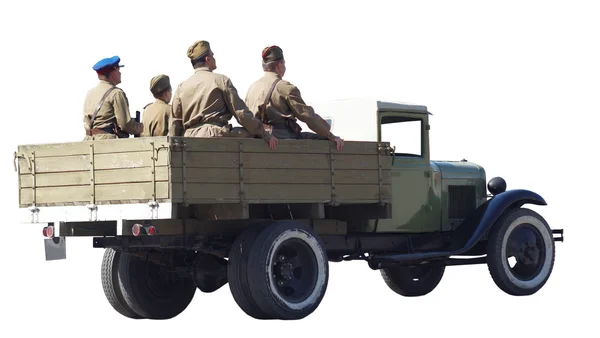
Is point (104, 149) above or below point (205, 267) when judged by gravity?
above

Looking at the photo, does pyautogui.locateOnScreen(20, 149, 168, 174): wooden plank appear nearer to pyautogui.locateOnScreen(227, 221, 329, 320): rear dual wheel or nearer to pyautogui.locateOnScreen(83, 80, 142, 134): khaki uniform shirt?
pyautogui.locateOnScreen(83, 80, 142, 134): khaki uniform shirt

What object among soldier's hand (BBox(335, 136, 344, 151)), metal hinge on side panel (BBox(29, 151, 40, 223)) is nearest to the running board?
soldier's hand (BBox(335, 136, 344, 151))

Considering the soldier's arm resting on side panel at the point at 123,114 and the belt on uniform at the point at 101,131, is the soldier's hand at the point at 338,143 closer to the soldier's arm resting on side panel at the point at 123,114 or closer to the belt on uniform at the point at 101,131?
the soldier's arm resting on side panel at the point at 123,114

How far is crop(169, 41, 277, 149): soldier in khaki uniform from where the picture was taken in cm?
1436

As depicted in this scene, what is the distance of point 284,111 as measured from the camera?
1516 cm

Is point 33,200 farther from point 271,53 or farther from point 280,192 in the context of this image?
point 271,53

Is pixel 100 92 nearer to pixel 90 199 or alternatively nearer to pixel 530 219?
pixel 90 199

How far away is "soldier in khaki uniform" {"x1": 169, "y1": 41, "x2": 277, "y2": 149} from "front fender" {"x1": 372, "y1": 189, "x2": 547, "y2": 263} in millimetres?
3289

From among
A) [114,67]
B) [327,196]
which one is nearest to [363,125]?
[327,196]

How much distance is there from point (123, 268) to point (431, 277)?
4.56 m

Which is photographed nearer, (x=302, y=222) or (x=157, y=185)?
(x=157, y=185)

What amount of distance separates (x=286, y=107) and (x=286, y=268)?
1.84m

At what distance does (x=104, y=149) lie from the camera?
1399 cm

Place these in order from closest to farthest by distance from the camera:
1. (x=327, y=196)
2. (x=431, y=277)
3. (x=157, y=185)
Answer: (x=157, y=185) < (x=327, y=196) < (x=431, y=277)
